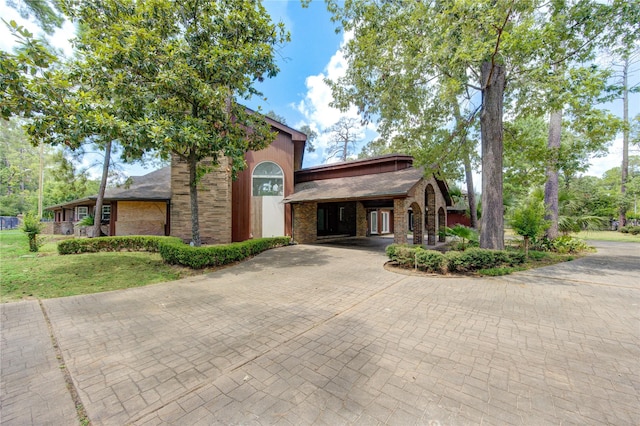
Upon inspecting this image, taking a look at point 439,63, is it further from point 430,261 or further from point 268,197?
point 268,197

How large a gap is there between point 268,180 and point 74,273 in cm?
946

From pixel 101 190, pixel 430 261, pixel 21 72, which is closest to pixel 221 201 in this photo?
pixel 101 190

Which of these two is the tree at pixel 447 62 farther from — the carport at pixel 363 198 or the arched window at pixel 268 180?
the arched window at pixel 268 180

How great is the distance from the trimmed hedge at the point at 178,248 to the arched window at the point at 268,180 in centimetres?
335

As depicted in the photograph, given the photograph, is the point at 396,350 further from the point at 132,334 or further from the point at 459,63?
the point at 459,63

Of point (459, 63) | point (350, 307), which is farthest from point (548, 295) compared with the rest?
point (459, 63)

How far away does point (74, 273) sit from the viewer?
7.40 m

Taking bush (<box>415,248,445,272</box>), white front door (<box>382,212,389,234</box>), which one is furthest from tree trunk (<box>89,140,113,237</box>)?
white front door (<box>382,212,389,234</box>)

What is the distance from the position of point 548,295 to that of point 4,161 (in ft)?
205

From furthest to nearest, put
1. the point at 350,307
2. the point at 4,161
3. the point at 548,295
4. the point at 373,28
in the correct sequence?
the point at 4,161, the point at 373,28, the point at 548,295, the point at 350,307

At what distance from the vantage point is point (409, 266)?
26.5 feet

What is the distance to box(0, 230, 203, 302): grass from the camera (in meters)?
5.99

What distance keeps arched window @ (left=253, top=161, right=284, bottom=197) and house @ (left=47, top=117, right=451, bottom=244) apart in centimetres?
6

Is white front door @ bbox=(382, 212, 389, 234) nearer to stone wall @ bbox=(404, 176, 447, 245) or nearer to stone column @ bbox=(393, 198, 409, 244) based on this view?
stone wall @ bbox=(404, 176, 447, 245)
